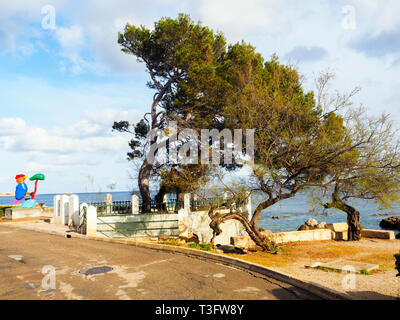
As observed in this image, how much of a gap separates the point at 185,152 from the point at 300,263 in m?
9.90

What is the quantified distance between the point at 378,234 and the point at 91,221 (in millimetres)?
17541

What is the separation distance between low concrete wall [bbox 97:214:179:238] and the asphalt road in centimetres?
545

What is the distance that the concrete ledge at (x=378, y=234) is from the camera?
19.8 m

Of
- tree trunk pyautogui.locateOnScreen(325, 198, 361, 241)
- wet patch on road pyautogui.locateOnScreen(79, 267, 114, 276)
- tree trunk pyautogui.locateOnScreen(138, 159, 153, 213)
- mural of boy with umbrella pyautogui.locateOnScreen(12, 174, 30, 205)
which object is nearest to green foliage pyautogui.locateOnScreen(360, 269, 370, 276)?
wet patch on road pyautogui.locateOnScreen(79, 267, 114, 276)

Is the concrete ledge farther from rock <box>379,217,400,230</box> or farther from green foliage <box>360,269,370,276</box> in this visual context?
rock <box>379,217,400,230</box>

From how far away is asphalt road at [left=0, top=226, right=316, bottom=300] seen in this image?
732 centimetres

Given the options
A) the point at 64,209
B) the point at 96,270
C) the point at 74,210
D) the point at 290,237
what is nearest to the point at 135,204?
the point at 74,210

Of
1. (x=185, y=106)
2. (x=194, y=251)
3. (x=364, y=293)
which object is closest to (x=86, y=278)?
(x=194, y=251)

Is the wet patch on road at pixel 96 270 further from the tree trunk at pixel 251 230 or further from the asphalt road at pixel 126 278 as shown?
the tree trunk at pixel 251 230

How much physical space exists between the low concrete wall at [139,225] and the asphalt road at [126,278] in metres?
5.45

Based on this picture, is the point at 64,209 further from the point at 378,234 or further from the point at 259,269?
the point at 378,234

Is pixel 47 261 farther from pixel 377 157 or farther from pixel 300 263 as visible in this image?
pixel 377 157

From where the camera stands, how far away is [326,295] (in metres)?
7.37

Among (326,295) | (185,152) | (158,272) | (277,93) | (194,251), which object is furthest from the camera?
(185,152)
